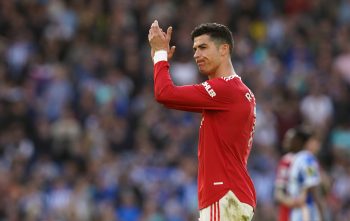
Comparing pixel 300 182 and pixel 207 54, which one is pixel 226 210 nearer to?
pixel 207 54

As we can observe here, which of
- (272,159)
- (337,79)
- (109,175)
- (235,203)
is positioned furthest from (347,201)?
(235,203)

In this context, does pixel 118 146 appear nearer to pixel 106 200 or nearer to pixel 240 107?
pixel 106 200

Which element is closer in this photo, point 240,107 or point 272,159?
point 240,107

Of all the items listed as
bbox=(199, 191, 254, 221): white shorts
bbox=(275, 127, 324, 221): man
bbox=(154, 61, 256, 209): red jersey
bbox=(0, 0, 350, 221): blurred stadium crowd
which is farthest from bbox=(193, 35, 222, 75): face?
bbox=(0, 0, 350, 221): blurred stadium crowd

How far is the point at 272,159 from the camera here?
1838cm

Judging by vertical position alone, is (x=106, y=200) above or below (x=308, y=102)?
below

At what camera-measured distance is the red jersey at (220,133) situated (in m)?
8.33

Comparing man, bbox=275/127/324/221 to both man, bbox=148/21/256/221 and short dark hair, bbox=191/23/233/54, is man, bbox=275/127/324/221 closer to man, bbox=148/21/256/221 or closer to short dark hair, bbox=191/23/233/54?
man, bbox=148/21/256/221

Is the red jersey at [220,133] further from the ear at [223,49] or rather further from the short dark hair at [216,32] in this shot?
the short dark hair at [216,32]

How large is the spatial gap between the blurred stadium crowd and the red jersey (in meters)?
7.43

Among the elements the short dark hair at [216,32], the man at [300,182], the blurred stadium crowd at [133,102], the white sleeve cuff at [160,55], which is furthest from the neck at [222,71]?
the blurred stadium crowd at [133,102]

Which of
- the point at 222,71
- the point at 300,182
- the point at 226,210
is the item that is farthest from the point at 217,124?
the point at 300,182

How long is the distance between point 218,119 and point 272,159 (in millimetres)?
10078

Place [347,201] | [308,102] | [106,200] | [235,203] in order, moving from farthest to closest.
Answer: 1. [308,102]
2. [347,201]
3. [106,200]
4. [235,203]
